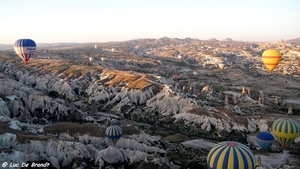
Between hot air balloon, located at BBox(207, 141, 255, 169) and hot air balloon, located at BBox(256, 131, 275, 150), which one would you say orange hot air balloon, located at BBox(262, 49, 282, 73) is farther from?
hot air balloon, located at BBox(207, 141, 255, 169)

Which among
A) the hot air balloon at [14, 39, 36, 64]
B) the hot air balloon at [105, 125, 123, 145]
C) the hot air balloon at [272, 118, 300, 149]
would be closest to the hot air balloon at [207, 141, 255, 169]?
the hot air balloon at [105, 125, 123, 145]

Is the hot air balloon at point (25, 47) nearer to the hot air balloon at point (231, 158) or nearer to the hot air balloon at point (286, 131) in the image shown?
the hot air balloon at point (286, 131)

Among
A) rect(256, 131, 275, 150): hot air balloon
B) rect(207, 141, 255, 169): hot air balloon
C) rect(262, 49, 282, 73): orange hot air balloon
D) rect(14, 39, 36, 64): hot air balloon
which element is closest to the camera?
rect(207, 141, 255, 169): hot air balloon

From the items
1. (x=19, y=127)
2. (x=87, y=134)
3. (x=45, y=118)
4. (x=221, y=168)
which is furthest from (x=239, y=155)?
(x=45, y=118)

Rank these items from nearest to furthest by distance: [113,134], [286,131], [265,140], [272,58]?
[113,134], [286,131], [265,140], [272,58]

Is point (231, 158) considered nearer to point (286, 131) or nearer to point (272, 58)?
point (286, 131)

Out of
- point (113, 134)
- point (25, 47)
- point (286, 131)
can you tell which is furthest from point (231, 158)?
point (25, 47)
